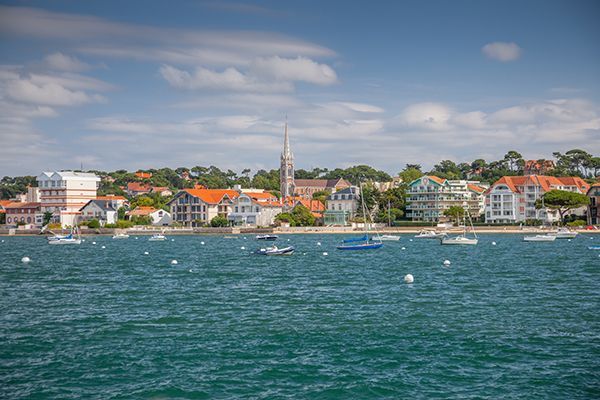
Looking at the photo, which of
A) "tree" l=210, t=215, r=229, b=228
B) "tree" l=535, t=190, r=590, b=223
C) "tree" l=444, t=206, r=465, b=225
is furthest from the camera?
"tree" l=444, t=206, r=465, b=225

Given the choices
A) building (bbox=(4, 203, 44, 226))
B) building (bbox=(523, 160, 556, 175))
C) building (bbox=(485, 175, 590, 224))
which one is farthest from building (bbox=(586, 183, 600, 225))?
building (bbox=(4, 203, 44, 226))

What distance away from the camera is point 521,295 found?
3603 cm

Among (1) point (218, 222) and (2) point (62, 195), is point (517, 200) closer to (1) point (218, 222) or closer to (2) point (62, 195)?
(1) point (218, 222)

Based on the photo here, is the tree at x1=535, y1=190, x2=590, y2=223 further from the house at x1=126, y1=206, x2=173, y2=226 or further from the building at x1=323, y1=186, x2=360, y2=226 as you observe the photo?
the house at x1=126, y1=206, x2=173, y2=226

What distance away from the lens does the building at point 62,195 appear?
147125mm

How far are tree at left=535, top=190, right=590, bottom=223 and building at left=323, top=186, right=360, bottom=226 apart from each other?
40627 mm

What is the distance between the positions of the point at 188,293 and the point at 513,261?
3307cm

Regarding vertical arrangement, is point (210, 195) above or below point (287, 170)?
below

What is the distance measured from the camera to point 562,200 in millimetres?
123125

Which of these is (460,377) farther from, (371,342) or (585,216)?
(585,216)

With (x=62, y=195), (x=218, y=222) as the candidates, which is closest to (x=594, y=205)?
(x=218, y=222)

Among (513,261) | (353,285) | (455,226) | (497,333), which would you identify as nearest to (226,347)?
(497,333)

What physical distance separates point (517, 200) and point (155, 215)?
251ft

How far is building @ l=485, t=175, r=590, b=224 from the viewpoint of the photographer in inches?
5226
